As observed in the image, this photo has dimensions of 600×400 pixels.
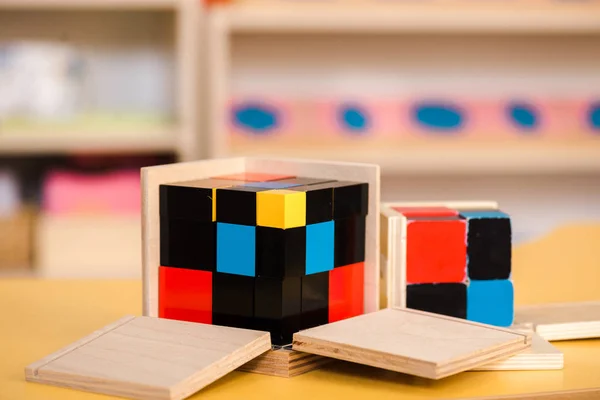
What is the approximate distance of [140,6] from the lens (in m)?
2.42

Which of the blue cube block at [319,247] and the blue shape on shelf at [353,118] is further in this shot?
the blue shape on shelf at [353,118]

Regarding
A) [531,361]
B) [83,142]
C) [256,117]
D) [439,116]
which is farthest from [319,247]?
[439,116]

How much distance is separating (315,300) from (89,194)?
5.28 ft

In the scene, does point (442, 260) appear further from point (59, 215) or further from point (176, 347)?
A: point (59, 215)

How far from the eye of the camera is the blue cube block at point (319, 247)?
1.00 m

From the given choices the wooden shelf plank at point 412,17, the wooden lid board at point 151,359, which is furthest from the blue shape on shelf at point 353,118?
the wooden lid board at point 151,359

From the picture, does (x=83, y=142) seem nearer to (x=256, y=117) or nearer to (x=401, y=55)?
(x=256, y=117)

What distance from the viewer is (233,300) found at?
101 cm

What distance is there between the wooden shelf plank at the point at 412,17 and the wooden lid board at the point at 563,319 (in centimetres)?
145

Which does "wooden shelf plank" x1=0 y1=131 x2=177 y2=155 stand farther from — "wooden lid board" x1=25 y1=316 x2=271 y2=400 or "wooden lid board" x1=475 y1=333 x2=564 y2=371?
"wooden lid board" x1=475 y1=333 x2=564 y2=371

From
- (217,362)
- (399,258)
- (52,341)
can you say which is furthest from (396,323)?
(52,341)

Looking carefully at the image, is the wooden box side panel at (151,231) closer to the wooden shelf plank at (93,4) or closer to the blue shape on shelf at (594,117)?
the wooden shelf plank at (93,4)

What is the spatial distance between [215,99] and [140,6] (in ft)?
1.03

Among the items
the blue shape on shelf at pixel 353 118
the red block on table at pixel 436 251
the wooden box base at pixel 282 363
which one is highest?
the blue shape on shelf at pixel 353 118
